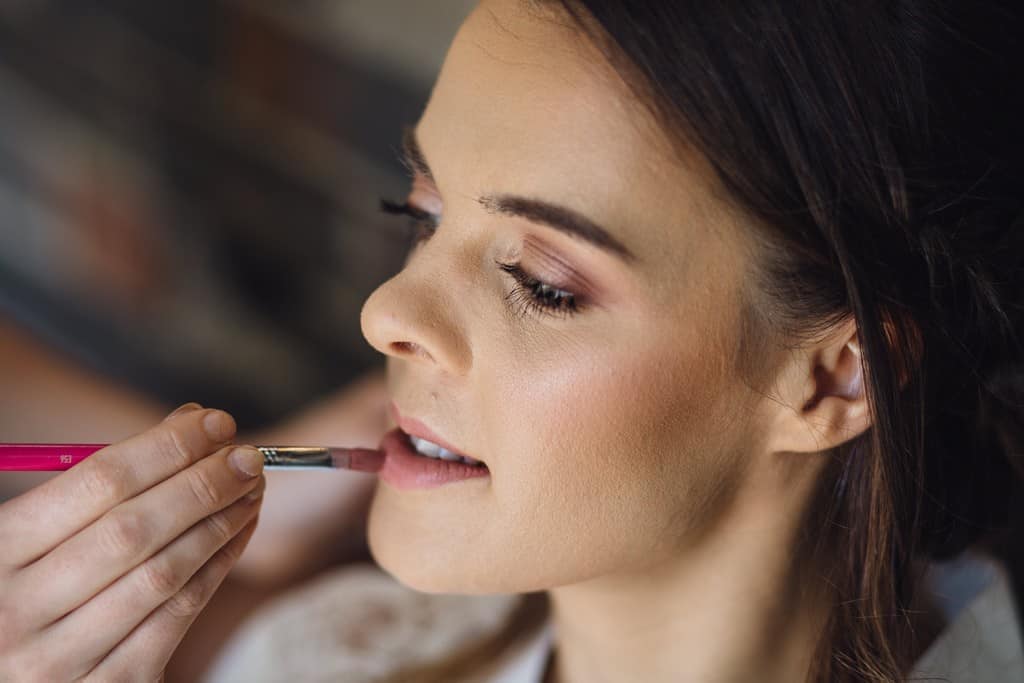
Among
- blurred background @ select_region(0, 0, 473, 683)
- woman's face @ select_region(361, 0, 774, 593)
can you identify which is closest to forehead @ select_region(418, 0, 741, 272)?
woman's face @ select_region(361, 0, 774, 593)

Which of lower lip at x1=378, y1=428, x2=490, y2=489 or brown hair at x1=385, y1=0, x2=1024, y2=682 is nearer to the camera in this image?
brown hair at x1=385, y1=0, x2=1024, y2=682

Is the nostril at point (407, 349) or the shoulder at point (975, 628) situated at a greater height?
the nostril at point (407, 349)

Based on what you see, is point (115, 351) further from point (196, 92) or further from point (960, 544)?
point (960, 544)

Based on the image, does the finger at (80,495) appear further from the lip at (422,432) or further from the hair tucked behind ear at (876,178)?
the hair tucked behind ear at (876,178)

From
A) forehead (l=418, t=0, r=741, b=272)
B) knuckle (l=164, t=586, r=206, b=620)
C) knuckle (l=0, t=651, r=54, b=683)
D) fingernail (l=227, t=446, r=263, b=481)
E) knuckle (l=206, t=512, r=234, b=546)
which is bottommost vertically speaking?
knuckle (l=0, t=651, r=54, b=683)

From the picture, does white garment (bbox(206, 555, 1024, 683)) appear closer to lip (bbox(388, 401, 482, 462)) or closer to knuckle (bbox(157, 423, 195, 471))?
lip (bbox(388, 401, 482, 462))

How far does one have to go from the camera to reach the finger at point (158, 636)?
75 centimetres

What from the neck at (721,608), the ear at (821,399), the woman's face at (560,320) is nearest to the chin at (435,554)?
the woman's face at (560,320)

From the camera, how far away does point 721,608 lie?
3.03 feet

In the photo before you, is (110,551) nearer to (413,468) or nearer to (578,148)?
(413,468)

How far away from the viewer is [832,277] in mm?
794

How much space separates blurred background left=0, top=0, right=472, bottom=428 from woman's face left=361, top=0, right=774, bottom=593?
4.46 ft

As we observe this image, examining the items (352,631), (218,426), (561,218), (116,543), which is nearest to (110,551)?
(116,543)

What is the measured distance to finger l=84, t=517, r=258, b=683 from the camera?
0.75 metres
